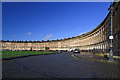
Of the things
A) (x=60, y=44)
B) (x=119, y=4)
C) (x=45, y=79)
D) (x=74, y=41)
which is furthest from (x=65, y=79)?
(x=60, y=44)

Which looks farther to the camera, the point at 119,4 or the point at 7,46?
the point at 7,46

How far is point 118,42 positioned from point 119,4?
28.1 feet

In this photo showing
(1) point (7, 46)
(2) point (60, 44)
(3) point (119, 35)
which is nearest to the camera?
(3) point (119, 35)

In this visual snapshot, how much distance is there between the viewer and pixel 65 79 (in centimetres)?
525

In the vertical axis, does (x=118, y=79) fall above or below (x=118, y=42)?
below

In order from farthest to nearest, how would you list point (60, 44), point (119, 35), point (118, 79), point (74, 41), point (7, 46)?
point (7, 46)
point (60, 44)
point (74, 41)
point (119, 35)
point (118, 79)

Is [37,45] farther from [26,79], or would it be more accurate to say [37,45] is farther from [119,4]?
[26,79]

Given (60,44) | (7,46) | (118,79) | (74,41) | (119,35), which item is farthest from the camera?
(7,46)

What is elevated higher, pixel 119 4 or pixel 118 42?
pixel 119 4

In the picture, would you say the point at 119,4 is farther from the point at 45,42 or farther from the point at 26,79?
the point at 45,42

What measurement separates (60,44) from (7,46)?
7634 cm

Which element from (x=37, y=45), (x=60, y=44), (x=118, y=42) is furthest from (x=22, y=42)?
(x=118, y=42)

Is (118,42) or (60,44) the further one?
(60,44)

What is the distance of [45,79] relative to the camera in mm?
5199
